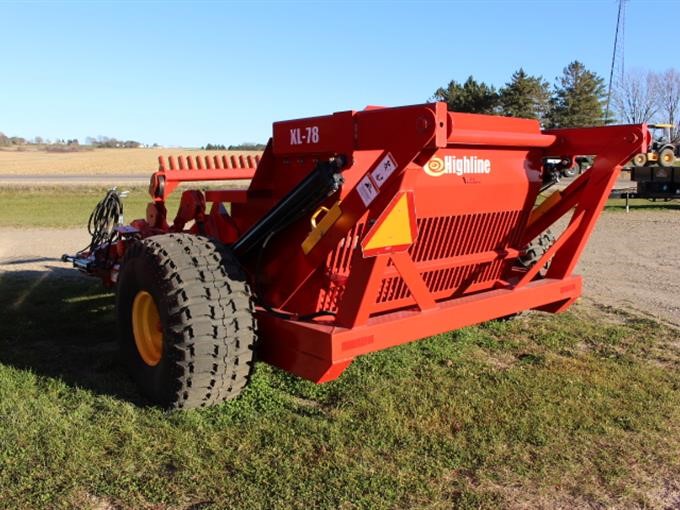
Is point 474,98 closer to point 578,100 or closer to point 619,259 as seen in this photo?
point 578,100

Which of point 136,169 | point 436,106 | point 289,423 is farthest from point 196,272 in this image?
point 136,169

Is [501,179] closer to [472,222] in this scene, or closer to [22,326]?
[472,222]

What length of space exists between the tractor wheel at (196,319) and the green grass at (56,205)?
12026 millimetres

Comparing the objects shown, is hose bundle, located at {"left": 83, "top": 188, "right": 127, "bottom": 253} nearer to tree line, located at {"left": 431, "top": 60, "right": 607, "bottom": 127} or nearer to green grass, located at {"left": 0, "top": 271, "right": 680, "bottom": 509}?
green grass, located at {"left": 0, "top": 271, "right": 680, "bottom": 509}

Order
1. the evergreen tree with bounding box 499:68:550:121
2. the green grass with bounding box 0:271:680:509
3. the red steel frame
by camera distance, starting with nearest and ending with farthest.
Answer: the green grass with bounding box 0:271:680:509, the red steel frame, the evergreen tree with bounding box 499:68:550:121

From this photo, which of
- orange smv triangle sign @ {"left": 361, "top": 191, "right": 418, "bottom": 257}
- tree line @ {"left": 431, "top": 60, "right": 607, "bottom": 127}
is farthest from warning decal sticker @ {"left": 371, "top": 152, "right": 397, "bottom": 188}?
tree line @ {"left": 431, "top": 60, "right": 607, "bottom": 127}

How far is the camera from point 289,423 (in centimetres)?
374

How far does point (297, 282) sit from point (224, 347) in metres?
0.67

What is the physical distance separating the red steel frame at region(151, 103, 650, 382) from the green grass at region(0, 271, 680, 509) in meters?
0.45

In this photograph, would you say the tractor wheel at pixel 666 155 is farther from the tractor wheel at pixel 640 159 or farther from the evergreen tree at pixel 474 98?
the evergreen tree at pixel 474 98

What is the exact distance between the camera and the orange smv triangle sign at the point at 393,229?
320cm

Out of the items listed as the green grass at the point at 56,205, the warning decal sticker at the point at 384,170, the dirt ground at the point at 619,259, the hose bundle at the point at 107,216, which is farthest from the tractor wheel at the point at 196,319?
the green grass at the point at 56,205

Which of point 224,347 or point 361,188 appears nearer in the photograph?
point 361,188

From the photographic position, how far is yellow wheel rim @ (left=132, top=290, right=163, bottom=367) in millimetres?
4160
